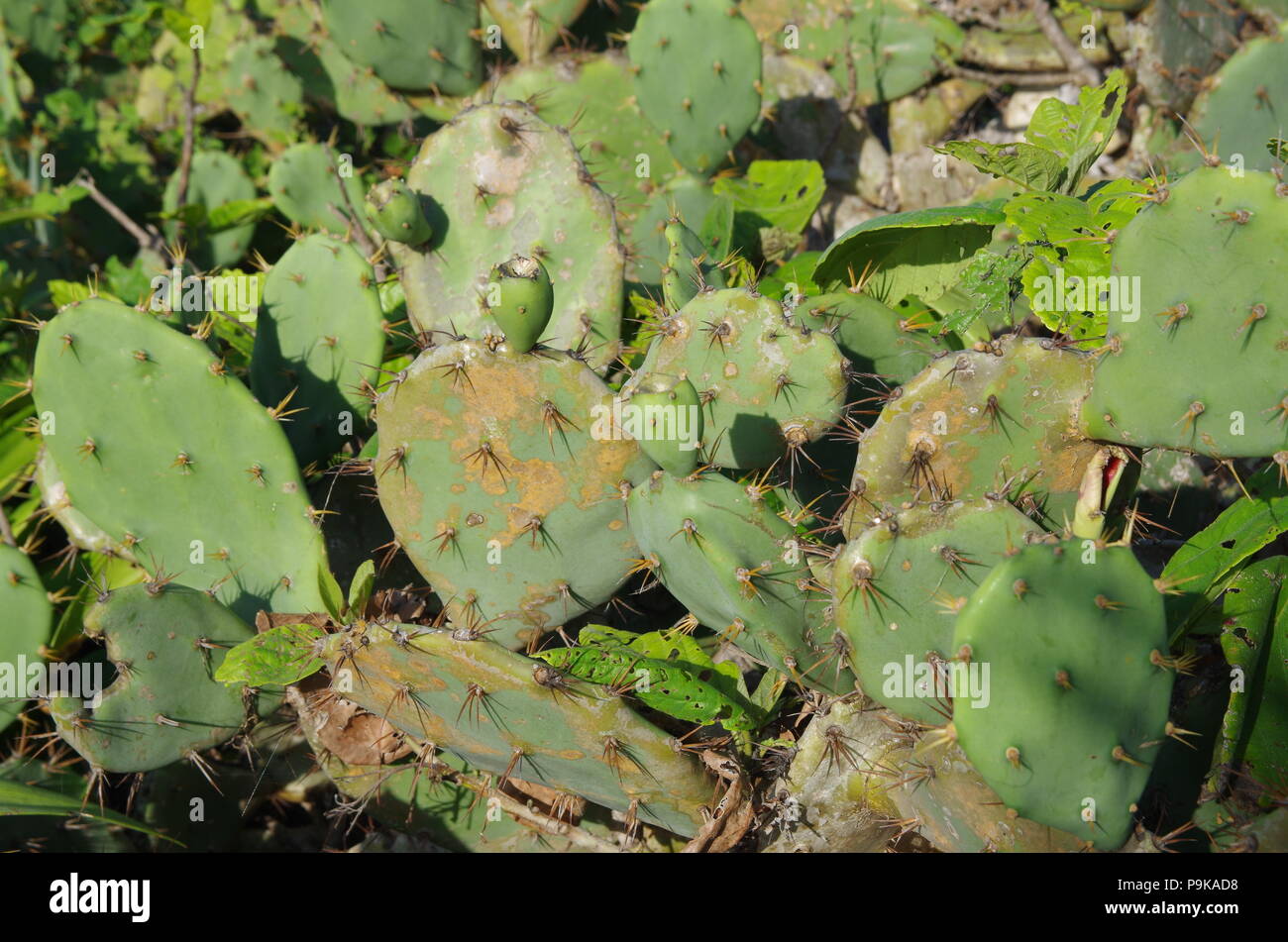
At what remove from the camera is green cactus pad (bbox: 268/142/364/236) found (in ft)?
11.3

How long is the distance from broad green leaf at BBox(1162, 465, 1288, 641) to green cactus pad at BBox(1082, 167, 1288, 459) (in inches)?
9.1

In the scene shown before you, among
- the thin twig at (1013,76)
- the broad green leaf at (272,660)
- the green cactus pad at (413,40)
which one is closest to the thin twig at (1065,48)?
the thin twig at (1013,76)

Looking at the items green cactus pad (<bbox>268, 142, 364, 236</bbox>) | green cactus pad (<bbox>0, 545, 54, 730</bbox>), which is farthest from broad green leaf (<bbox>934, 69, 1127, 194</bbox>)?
green cactus pad (<bbox>0, 545, 54, 730</bbox>)

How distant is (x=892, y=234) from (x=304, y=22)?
247 centimetres

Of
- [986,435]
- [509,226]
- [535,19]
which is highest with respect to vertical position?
[535,19]

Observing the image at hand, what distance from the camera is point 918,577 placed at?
175 centimetres

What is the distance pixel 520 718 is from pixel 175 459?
1024mm

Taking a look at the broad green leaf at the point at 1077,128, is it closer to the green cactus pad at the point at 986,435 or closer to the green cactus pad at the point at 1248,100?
the green cactus pad at the point at 986,435

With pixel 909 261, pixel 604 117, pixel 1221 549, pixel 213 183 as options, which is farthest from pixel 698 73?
pixel 1221 549

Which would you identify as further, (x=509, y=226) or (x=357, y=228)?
(x=357, y=228)

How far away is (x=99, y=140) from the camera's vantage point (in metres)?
4.20

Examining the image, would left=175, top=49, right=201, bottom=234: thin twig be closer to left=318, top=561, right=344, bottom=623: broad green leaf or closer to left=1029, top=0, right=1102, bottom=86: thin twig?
left=318, top=561, right=344, bottom=623: broad green leaf

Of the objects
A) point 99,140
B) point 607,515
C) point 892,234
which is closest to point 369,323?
point 607,515

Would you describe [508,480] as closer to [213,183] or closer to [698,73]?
[698,73]
